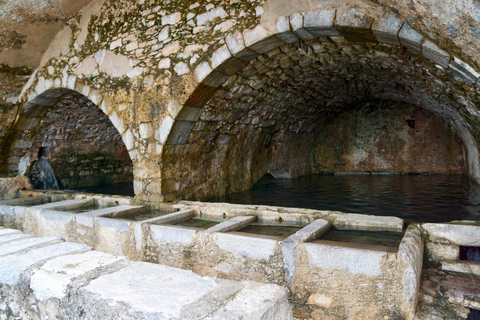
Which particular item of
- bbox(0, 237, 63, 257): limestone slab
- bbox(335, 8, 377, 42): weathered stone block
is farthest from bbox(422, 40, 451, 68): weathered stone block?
bbox(0, 237, 63, 257): limestone slab

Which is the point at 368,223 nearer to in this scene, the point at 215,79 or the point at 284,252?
the point at 284,252

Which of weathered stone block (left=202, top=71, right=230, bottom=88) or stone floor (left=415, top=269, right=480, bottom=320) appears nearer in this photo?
stone floor (left=415, top=269, right=480, bottom=320)

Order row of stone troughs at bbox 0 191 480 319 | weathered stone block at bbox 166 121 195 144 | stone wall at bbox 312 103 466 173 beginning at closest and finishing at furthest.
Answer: row of stone troughs at bbox 0 191 480 319
weathered stone block at bbox 166 121 195 144
stone wall at bbox 312 103 466 173

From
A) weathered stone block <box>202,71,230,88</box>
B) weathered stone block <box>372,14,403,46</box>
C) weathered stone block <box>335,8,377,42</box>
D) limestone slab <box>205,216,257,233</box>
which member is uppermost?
weathered stone block <box>335,8,377,42</box>

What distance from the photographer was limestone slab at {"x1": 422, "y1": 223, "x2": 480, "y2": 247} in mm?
2381

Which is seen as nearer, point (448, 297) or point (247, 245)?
point (448, 297)

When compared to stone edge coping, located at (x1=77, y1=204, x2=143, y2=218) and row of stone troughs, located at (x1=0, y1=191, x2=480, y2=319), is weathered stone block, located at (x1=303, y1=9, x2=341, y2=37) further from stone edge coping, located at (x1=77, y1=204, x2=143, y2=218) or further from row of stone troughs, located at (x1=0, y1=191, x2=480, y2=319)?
stone edge coping, located at (x1=77, y1=204, x2=143, y2=218)

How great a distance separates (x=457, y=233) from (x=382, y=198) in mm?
3154

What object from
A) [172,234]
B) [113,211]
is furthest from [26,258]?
[113,211]

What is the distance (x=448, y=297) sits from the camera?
206cm

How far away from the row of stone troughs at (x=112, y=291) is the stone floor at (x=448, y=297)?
3.63ft

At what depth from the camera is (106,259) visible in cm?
181

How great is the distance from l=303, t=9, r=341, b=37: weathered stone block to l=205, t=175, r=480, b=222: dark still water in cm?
220

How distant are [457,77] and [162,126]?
3.23 m
